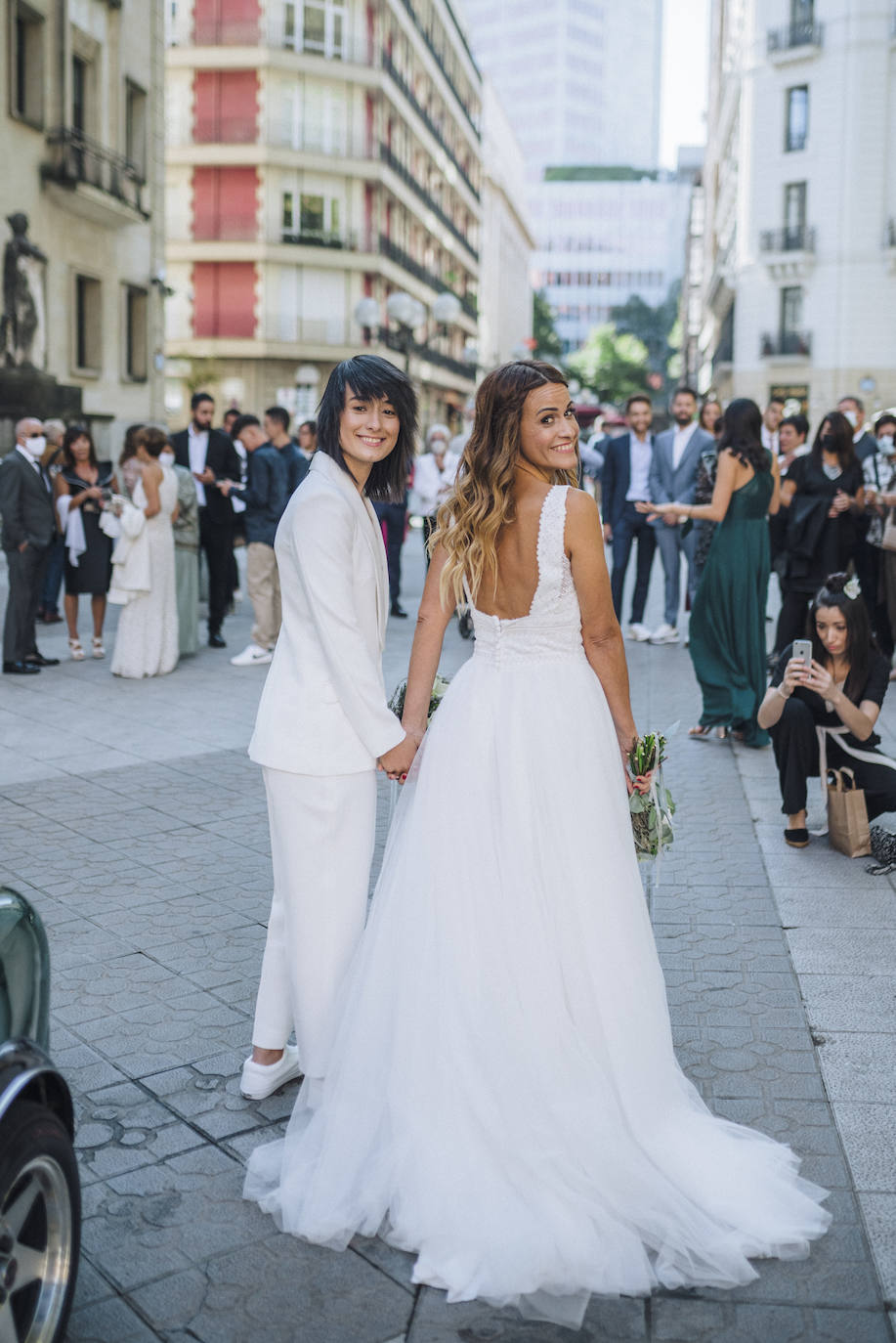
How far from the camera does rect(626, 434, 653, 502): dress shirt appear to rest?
1325 centimetres

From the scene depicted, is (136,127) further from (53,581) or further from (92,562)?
(92,562)

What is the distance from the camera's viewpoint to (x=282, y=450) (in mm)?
11977

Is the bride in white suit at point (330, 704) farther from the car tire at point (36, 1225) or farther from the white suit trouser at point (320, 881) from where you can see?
the car tire at point (36, 1225)

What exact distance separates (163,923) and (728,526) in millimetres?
4660

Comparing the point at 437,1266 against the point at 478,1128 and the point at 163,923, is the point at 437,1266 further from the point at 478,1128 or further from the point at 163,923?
the point at 163,923

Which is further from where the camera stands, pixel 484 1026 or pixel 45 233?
pixel 45 233

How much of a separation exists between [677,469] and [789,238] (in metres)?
42.0

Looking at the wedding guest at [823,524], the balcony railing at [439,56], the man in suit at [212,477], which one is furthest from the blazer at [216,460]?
the balcony railing at [439,56]

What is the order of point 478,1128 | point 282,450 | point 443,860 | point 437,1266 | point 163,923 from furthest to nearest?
point 282,450 → point 163,923 → point 443,860 → point 478,1128 → point 437,1266

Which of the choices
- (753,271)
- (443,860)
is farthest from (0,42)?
(753,271)

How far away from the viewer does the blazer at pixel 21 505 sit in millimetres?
11008

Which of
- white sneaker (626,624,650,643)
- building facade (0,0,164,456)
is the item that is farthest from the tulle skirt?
building facade (0,0,164,456)

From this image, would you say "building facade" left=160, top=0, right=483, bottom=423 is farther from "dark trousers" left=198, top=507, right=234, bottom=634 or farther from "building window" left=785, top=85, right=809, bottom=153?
"dark trousers" left=198, top=507, right=234, bottom=634

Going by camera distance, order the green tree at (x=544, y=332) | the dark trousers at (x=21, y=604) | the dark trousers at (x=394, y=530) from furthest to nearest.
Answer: the green tree at (x=544, y=332)
the dark trousers at (x=394, y=530)
the dark trousers at (x=21, y=604)
